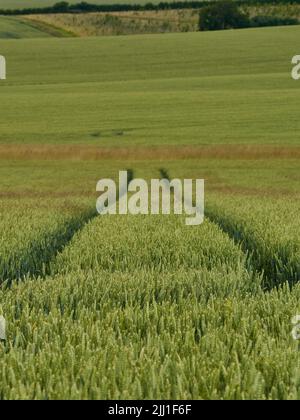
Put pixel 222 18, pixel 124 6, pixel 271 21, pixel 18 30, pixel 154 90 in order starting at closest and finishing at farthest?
pixel 154 90 < pixel 18 30 < pixel 222 18 < pixel 271 21 < pixel 124 6

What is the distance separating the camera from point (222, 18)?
92.4m

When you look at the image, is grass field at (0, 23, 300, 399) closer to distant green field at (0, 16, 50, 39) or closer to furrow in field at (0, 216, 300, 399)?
furrow in field at (0, 216, 300, 399)

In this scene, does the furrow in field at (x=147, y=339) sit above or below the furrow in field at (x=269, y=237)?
below

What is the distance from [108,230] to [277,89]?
5036 cm

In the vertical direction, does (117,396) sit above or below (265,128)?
below

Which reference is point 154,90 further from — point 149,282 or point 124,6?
point 149,282

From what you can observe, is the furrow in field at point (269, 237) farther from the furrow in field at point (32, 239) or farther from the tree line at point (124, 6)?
the tree line at point (124, 6)

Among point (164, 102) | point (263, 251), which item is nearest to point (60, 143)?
point (164, 102)

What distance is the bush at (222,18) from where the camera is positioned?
302 ft

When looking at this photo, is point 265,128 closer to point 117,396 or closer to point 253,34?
point 253,34

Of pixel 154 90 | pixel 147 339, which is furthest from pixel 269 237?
pixel 154 90

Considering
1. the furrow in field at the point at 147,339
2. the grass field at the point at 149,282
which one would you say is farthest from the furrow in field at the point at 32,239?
the furrow in field at the point at 147,339

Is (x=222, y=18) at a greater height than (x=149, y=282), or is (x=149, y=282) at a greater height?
(x=222, y=18)

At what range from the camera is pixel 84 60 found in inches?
2884
